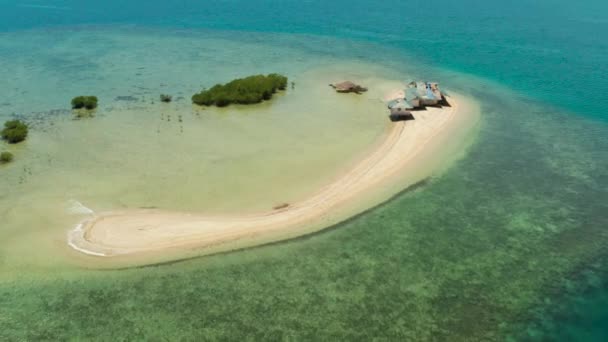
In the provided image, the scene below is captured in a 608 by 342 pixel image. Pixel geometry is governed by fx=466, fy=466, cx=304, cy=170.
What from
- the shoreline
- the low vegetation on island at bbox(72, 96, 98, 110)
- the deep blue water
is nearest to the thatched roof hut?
the shoreline

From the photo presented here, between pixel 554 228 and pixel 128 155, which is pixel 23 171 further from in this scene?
pixel 554 228

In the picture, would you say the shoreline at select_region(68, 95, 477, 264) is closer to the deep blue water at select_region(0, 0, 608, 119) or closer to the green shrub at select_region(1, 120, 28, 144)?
the green shrub at select_region(1, 120, 28, 144)

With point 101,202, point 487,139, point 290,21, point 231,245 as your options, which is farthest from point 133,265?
point 290,21

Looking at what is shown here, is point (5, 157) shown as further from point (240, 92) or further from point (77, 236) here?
point (240, 92)

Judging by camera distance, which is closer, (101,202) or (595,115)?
(101,202)

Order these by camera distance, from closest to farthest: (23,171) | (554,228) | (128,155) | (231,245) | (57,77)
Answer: (231,245) → (554,228) → (23,171) → (128,155) → (57,77)

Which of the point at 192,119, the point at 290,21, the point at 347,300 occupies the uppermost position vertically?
the point at 290,21

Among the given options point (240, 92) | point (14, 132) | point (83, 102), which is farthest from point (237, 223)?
point (83, 102)
